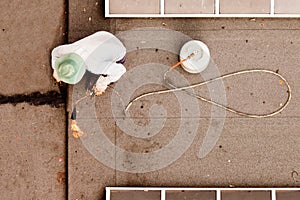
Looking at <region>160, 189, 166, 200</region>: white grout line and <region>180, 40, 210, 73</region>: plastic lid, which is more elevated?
<region>180, 40, 210, 73</region>: plastic lid

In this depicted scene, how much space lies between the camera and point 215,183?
3.31 metres

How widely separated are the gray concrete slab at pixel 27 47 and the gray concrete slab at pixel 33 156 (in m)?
0.24

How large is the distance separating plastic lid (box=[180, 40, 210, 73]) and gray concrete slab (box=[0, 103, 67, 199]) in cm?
101

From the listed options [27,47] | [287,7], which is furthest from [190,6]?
[27,47]

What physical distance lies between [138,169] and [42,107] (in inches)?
33.8

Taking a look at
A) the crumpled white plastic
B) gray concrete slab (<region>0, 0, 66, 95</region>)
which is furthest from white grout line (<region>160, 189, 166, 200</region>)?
gray concrete slab (<region>0, 0, 66, 95</region>)

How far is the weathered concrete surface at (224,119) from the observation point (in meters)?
3.32

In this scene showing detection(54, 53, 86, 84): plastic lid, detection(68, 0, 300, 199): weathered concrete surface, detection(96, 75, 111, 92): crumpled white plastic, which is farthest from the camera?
detection(68, 0, 300, 199): weathered concrete surface

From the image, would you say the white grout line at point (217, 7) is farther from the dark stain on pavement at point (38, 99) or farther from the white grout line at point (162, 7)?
the dark stain on pavement at point (38, 99)

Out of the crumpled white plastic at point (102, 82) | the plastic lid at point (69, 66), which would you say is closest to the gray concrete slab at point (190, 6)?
the crumpled white plastic at point (102, 82)

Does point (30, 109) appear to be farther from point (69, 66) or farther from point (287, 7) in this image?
point (287, 7)

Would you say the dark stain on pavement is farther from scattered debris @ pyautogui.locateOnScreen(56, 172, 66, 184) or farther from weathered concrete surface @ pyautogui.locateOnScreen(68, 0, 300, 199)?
scattered debris @ pyautogui.locateOnScreen(56, 172, 66, 184)

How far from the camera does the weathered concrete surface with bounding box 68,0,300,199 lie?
3.32 meters

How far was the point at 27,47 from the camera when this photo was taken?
3385 millimetres
